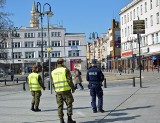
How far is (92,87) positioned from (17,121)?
9.58ft

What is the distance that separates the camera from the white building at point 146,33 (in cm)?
6821


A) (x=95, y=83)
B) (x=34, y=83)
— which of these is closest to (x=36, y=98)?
(x=34, y=83)

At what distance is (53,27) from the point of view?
111m

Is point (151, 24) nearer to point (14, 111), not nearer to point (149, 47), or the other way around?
point (149, 47)

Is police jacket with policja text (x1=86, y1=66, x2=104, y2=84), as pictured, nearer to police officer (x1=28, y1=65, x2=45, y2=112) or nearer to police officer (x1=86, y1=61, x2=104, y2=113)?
police officer (x1=86, y1=61, x2=104, y2=113)

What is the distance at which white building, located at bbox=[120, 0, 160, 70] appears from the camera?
6821 cm

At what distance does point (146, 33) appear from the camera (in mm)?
73438

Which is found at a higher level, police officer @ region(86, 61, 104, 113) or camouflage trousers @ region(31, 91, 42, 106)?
police officer @ region(86, 61, 104, 113)

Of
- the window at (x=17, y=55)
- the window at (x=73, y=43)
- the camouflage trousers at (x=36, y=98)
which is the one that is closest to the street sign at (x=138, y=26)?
the camouflage trousers at (x=36, y=98)

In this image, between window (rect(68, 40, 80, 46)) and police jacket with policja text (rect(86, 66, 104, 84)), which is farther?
window (rect(68, 40, 80, 46))

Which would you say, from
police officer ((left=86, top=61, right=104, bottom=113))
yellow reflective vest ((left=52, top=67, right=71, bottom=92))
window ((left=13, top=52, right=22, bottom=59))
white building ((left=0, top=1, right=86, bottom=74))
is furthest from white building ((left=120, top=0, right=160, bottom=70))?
yellow reflective vest ((left=52, top=67, right=71, bottom=92))

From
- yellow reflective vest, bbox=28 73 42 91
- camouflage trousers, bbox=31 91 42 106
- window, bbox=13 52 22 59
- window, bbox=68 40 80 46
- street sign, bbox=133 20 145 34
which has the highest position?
window, bbox=68 40 80 46

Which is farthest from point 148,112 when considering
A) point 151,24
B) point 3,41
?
point 151,24

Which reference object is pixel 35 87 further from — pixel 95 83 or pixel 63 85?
pixel 63 85
